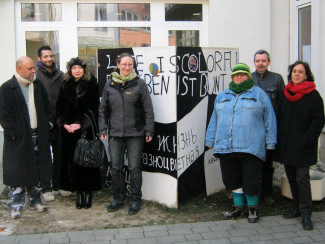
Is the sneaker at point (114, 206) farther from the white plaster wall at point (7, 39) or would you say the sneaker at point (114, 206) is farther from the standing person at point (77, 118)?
the white plaster wall at point (7, 39)

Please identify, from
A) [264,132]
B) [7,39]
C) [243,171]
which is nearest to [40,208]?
[243,171]

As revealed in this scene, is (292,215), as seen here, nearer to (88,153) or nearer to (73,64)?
(88,153)

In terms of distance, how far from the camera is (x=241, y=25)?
7816mm

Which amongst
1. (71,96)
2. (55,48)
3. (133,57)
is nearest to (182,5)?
(55,48)

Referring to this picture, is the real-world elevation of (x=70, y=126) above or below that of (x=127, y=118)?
below

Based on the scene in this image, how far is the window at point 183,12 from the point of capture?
7918mm

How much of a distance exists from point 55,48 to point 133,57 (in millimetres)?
2966

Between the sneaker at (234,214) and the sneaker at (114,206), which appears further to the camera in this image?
the sneaker at (114,206)

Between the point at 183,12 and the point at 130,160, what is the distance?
4.00m

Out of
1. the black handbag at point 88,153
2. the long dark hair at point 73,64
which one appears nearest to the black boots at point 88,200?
the black handbag at point 88,153

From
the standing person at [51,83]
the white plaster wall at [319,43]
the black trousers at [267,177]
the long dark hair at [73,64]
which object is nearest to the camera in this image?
the long dark hair at [73,64]

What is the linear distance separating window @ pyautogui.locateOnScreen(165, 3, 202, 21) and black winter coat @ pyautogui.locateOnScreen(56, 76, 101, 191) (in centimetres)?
326

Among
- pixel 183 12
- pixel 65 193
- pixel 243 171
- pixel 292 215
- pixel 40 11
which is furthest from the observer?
pixel 183 12

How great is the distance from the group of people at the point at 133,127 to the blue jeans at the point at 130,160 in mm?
12
